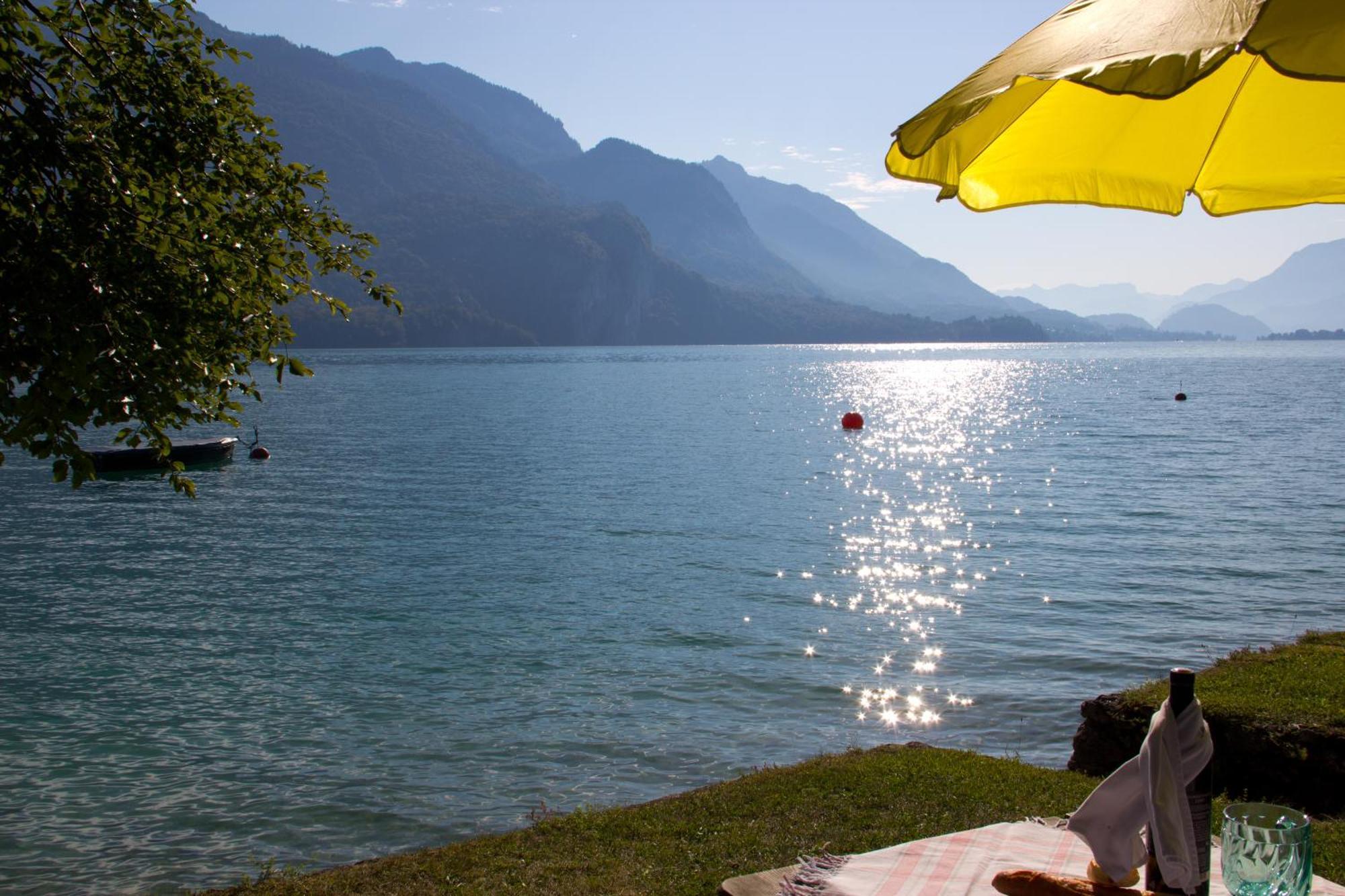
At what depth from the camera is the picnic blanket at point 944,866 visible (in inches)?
186

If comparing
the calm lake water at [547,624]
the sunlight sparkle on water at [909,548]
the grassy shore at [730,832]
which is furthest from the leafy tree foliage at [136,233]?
the sunlight sparkle on water at [909,548]

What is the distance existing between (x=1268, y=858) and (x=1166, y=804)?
1.12ft

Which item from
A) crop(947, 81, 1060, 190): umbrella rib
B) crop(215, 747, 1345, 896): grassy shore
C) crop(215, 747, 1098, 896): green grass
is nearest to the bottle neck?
crop(947, 81, 1060, 190): umbrella rib

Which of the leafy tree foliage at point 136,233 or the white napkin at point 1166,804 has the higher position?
the leafy tree foliage at point 136,233

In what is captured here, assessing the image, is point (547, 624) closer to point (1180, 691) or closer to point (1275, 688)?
point (1275, 688)

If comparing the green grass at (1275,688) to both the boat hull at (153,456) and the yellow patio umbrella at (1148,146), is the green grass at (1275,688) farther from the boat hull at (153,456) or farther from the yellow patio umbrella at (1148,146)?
the boat hull at (153,456)

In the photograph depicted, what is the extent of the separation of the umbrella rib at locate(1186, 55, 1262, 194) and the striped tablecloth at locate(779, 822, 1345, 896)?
3.36 metres

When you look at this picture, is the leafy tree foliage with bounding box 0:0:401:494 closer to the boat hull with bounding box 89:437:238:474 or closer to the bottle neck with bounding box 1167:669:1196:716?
the bottle neck with bounding box 1167:669:1196:716

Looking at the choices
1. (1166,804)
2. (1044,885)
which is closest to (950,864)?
(1044,885)

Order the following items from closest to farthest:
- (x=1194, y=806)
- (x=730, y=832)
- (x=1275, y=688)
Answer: (x=1194, y=806), (x=730, y=832), (x=1275, y=688)

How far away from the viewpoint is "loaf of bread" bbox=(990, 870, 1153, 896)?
3.67m

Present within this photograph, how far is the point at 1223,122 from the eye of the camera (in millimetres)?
A: 5184

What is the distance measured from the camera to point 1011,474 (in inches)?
1738

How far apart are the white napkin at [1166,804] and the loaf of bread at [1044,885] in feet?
0.40
